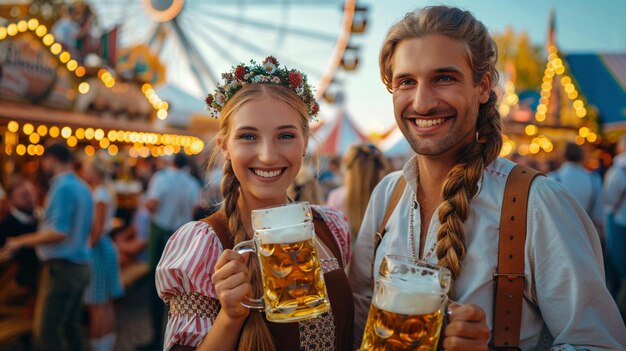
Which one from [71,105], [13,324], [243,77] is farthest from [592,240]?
[71,105]

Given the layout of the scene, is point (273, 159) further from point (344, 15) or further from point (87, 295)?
point (344, 15)

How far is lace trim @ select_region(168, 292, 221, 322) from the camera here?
1.30 m

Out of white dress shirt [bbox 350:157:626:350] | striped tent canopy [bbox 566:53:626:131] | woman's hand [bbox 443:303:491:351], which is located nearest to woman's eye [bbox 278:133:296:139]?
white dress shirt [bbox 350:157:626:350]

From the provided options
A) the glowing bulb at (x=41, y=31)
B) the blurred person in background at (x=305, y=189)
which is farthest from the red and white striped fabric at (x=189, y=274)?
the glowing bulb at (x=41, y=31)

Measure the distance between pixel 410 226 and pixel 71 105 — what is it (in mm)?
7574

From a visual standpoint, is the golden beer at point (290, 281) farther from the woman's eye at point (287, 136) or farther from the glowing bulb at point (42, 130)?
the glowing bulb at point (42, 130)

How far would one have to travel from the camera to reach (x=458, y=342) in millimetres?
979

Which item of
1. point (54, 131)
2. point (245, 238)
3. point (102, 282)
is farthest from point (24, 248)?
point (245, 238)

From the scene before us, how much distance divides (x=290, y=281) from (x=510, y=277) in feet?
1.77

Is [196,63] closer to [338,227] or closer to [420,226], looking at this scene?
[338,227]

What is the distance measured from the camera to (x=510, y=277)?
1.18 meters

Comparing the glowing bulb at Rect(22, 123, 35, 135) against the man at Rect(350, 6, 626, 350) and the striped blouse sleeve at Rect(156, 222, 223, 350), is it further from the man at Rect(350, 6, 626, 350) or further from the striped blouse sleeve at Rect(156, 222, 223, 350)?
the man at Rect(350, 6, 626, 350)

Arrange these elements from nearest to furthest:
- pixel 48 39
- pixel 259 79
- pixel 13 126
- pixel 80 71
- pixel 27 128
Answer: pixel 259 79
pixel 13 126
pixel 27 128
pixel 48 39
pixel 80 71

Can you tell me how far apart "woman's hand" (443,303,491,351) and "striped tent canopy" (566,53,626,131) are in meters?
10.1
